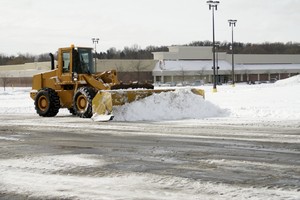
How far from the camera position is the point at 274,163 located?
8.80 m

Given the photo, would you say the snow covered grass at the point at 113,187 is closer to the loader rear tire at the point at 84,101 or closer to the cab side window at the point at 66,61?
the loader rear tire at the point at 84,101

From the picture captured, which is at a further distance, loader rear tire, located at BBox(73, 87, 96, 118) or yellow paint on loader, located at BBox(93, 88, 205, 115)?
loader rear tire, located at BBox(73, 87, 96, 118)

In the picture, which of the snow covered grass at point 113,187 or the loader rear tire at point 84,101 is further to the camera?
the loader rear tire at point 84,101

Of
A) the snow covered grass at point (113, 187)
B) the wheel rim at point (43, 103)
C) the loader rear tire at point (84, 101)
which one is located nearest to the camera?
the snow covered grass at point (113, 187)

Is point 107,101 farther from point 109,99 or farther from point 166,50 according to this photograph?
point 166,50

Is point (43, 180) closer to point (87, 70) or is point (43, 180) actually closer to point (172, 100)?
point (172, 100)

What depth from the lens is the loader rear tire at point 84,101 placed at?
19.2 m

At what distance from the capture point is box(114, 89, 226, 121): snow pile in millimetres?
18516

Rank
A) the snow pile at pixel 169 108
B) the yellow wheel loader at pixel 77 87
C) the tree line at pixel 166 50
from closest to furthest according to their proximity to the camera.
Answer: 1. the snow pile at pixel 169 108
2. the yellow wheel loader at pixel 77 87
3. the tree line at pixel 166 50

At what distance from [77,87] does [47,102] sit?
148 centimetres

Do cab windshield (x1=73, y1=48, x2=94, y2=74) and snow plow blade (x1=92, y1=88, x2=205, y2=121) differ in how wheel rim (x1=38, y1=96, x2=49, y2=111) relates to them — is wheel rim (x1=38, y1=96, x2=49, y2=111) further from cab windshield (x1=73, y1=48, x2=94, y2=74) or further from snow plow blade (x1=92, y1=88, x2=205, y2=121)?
snow plow blade (x1=92, y1=88, x2=205, y2=121)

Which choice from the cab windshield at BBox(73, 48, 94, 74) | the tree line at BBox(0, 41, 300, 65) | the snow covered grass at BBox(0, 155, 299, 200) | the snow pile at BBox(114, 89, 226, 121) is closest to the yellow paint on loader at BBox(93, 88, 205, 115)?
the snow pile at BBox(114, 89, 226, 121)

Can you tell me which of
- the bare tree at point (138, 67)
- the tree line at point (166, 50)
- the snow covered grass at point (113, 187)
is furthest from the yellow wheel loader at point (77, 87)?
the tree line at point (166, 50)

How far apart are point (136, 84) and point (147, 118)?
221 cm
